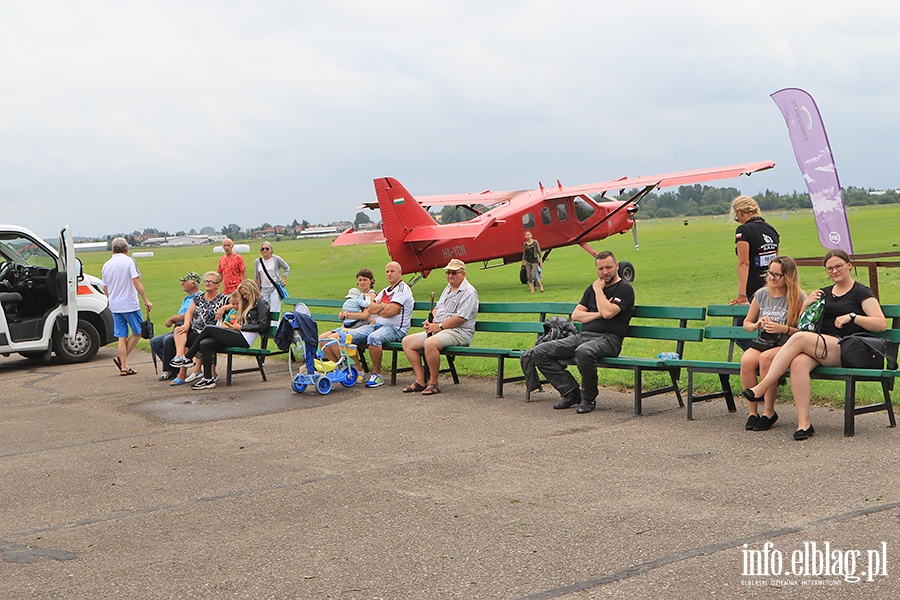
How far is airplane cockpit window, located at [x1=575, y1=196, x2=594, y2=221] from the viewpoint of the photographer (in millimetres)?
29953

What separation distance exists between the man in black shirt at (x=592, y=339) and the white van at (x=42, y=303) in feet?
24.6

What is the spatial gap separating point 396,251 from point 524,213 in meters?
3.96

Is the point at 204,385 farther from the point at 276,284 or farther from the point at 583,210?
the point at 583,210

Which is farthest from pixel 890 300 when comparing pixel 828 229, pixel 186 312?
pixel 186 312

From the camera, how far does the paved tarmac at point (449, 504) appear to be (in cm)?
471

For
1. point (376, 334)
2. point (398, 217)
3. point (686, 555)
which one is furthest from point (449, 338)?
point (398, 217)

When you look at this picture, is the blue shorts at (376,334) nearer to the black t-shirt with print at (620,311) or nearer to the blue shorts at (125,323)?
the black t-shirt with print at (620,311)

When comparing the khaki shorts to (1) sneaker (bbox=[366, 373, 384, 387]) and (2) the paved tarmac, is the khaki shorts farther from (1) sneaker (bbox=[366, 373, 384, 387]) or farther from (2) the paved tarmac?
(2) the paved tarmac

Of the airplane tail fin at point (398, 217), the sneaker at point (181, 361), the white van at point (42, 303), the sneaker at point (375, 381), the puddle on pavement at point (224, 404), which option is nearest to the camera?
the puddle on pavement at point (224, 404)

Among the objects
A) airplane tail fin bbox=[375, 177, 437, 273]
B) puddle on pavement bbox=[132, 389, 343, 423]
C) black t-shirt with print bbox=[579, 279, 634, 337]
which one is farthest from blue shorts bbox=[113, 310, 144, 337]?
airplane tail fin bbox=[375, 177, 437, 273]

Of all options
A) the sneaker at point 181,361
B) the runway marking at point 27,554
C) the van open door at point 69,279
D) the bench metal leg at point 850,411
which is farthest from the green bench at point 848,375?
the van open door at point 69,279

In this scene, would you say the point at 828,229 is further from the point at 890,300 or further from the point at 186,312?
the point at 186,312

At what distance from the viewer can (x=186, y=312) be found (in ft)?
40.2

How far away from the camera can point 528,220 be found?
28797mm
